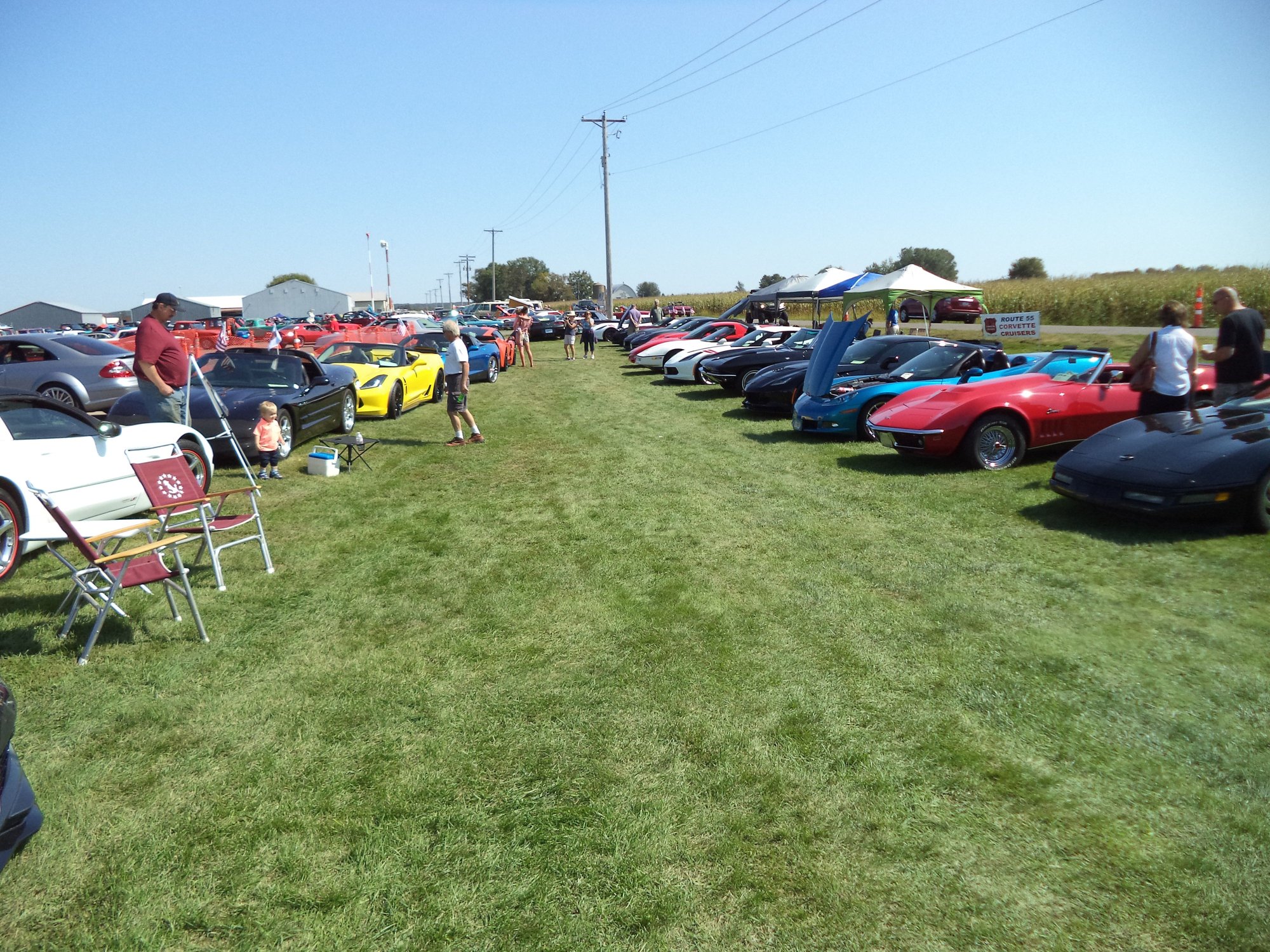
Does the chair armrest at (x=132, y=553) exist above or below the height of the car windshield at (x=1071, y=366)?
below

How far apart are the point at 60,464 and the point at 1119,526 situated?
8.72 metres

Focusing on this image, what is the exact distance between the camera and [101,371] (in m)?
13.9

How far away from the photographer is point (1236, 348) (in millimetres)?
7730

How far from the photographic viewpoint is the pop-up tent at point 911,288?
22.0 metres

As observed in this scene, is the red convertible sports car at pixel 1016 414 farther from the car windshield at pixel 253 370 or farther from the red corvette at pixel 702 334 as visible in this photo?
the red corvette at pixel 702 334

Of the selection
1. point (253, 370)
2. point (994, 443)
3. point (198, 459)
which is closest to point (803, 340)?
point (994, 443)

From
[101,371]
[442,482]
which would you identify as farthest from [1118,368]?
[101,371]

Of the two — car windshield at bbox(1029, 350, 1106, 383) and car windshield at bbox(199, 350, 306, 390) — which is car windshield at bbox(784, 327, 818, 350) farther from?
car windshield at bbox(199, 350, 306, 390)

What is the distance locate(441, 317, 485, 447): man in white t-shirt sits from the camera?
11438mm

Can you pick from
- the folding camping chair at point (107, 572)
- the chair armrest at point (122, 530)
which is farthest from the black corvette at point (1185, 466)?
the chair armrest at point (122, 530)

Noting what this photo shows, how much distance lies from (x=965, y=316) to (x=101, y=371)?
3204 centimetres

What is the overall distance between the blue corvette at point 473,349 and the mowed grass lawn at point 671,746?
12431mm

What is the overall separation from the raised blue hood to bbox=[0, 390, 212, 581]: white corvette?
8.28m

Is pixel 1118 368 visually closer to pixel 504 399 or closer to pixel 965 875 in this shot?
pixel 965 875
